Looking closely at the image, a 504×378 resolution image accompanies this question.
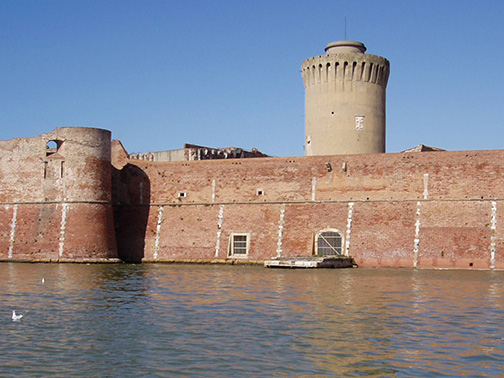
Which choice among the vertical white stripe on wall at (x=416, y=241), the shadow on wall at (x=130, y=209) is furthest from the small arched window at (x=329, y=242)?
the shadow on wall at (x=130, y=209)

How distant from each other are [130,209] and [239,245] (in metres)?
6.90

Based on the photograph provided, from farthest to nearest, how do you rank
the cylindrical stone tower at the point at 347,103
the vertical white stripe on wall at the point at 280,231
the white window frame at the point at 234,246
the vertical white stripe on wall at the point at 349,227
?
the cylindrical stone tower at the point at 347,103, the white window frame at the point at 234,246, the vertical white stripe on wall at the point at 280,231, the vertical white stripe on wall at the point at 349,227

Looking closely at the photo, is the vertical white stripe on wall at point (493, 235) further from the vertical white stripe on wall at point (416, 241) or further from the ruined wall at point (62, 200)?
the ruined wall at point (62, 200)

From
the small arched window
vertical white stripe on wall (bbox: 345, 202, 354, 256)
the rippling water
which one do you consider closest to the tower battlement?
vertical white stripe on wall (bbox: 345, 202, 354, 256)

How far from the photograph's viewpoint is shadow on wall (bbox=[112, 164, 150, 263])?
38531 mm

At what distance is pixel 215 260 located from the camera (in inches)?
1419

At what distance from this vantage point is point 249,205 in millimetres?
36656

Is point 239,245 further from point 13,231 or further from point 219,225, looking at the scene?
point 13,231

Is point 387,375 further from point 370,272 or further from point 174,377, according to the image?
point 370,272

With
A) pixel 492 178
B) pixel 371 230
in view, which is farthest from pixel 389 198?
pixel 492 178

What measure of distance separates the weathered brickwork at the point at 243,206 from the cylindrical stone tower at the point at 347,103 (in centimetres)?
725

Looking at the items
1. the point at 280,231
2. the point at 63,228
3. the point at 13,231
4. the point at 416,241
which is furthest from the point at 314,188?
the point at 13,231

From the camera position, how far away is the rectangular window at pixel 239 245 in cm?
3591

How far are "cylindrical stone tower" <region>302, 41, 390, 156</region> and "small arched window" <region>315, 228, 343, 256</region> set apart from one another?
883 centimetres
